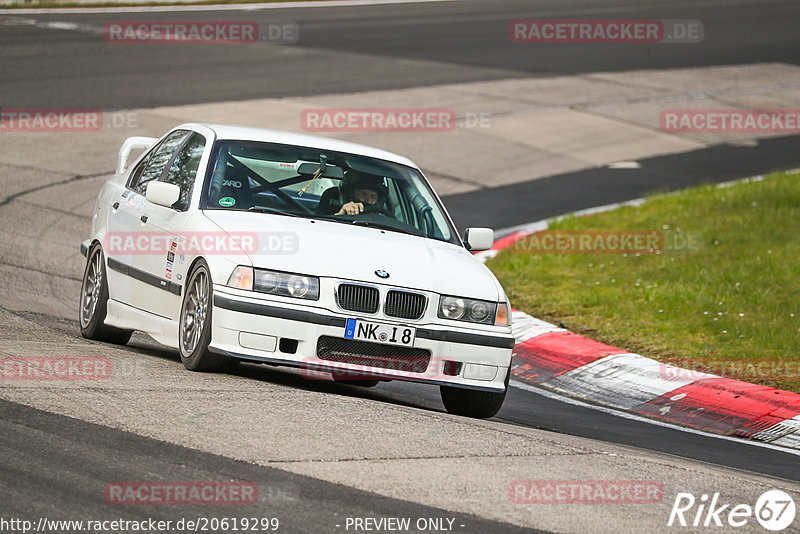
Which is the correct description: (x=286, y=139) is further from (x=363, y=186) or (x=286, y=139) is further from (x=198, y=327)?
(x=198, y=327)

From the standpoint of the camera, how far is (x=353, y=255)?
754 cm

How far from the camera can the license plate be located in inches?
288

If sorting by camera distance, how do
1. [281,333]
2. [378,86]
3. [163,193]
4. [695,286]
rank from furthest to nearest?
[378,86] → [695,286] → [163,193] → [281,333]

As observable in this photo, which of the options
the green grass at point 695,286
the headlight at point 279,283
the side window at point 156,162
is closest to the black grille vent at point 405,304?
the headlight at point 279,283

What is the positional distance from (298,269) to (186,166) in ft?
5.69

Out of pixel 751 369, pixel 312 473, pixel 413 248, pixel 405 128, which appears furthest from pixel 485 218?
pixel 312 473

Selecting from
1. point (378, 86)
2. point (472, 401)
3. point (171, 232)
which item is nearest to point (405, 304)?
point (472, 401)

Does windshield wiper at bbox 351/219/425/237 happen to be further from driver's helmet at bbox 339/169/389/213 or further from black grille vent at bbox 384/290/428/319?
black grille vent at bbox 384/290/428/319

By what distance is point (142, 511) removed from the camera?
16.1 ft

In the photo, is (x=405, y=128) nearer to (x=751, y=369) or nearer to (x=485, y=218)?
(x=485, y=218)

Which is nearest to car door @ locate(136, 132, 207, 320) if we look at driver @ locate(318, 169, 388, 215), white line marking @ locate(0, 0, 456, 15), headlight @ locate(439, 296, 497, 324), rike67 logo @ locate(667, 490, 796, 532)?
driver @ locate(318, 169, 388, 215)

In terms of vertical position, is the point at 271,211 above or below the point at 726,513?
above

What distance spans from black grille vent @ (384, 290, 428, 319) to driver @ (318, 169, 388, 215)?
43.7 inches

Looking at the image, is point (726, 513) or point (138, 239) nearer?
point (726, 513)
